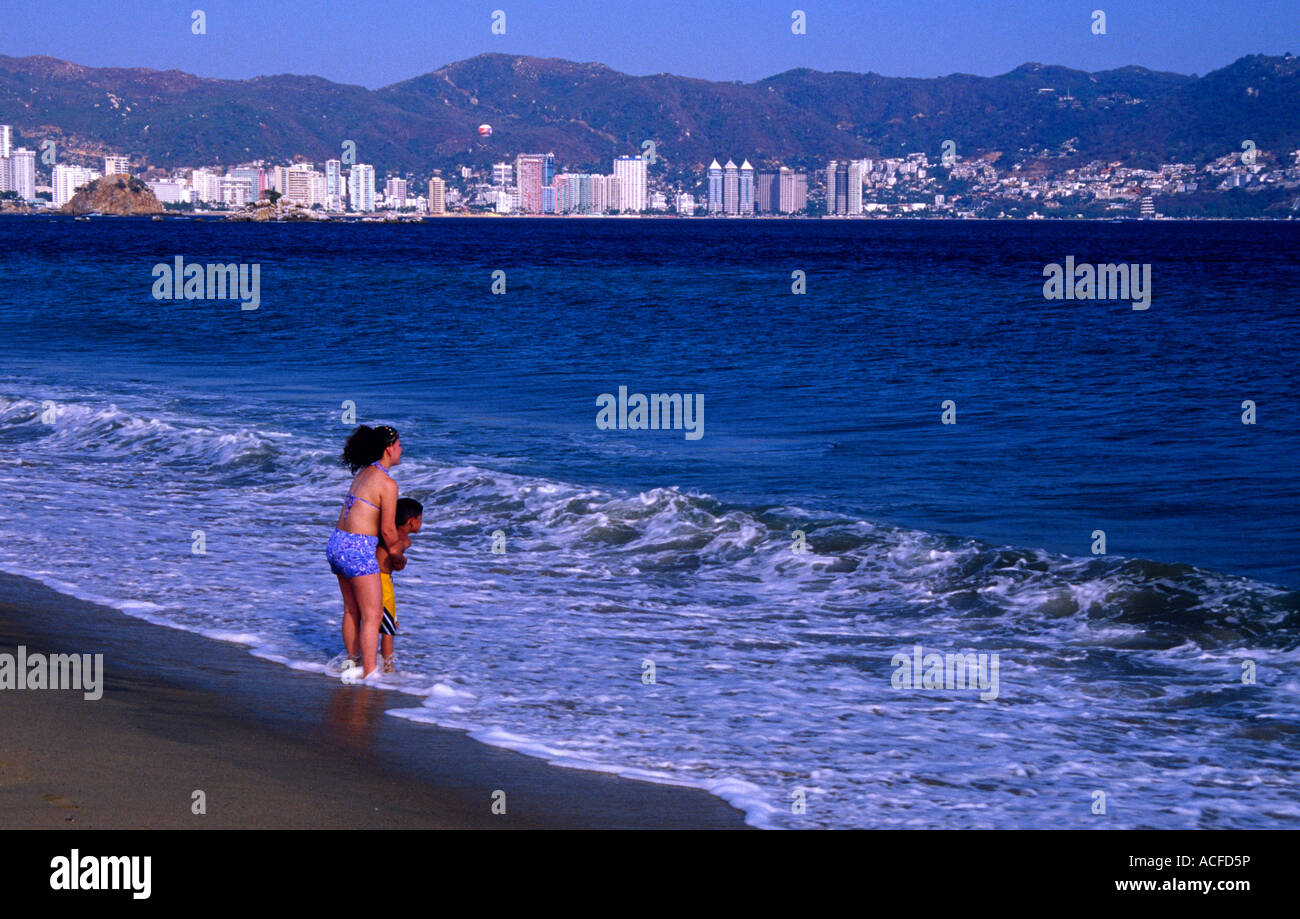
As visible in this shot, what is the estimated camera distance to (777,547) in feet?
36.4

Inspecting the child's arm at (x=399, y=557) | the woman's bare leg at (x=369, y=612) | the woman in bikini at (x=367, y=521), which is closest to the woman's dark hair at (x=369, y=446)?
the woman in bikini at (x=367, y=521)

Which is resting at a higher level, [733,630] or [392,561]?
[392,561]

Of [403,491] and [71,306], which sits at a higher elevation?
[71,306]

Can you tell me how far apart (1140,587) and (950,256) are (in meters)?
70.7

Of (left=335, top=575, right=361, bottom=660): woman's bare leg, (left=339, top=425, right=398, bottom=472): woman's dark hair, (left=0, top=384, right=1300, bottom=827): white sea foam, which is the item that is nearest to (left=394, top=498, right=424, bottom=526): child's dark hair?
(left=339, top=425, right=398, bottom=472): woman's dark hair

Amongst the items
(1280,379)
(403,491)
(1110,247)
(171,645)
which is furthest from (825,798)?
(1110,247)

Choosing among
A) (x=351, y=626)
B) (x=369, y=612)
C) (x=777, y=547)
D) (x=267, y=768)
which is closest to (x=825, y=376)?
(x=777, y=547)

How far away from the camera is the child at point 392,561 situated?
7.15m

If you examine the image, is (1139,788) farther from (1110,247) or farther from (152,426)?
(1110,247)

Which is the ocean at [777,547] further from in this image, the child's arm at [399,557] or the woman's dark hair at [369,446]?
the woman's dark hair at [369,446]

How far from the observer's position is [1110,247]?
91.4 metres

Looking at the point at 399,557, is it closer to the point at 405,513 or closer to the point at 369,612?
the point at 405,513

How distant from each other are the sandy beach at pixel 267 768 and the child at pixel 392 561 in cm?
36

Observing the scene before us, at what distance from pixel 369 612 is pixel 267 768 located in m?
1.65
